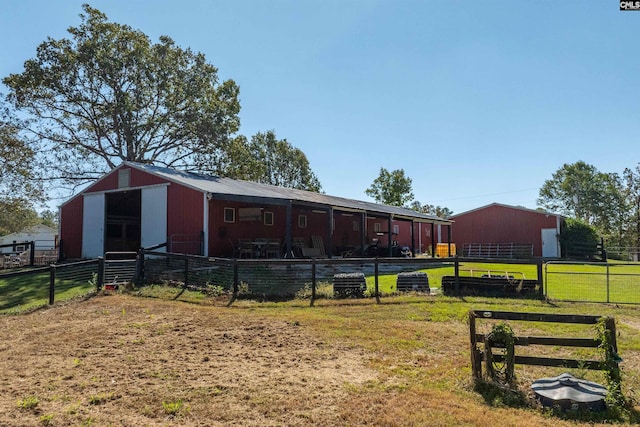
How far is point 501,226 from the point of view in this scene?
32938mm

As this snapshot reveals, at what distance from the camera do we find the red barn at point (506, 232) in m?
31.2

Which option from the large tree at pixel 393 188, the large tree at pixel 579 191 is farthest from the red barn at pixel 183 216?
the large tree at pixel 579 191

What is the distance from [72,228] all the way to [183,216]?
7187 millimetres

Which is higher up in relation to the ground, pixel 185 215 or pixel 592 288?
pixel 185 215

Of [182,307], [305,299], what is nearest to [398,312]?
[305,299]

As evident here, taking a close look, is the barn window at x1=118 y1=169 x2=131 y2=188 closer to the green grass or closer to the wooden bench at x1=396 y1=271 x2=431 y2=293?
the green grass

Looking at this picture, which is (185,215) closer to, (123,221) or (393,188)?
(123,221)

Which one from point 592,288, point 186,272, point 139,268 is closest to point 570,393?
point 186,272

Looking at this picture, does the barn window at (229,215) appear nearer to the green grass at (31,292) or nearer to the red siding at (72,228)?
the green grass at (31,292)

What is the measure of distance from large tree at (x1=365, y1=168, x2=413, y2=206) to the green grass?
39.5 m

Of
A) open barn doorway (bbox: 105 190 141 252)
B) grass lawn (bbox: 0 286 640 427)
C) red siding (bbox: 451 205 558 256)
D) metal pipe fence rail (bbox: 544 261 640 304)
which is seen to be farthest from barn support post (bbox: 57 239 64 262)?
red siding (bbox: 451 205 558 256)

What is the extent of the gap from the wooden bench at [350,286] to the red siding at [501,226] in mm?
25679

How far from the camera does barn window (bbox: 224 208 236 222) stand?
1751cm

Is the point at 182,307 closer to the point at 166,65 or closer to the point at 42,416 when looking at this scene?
the point at 42,416
